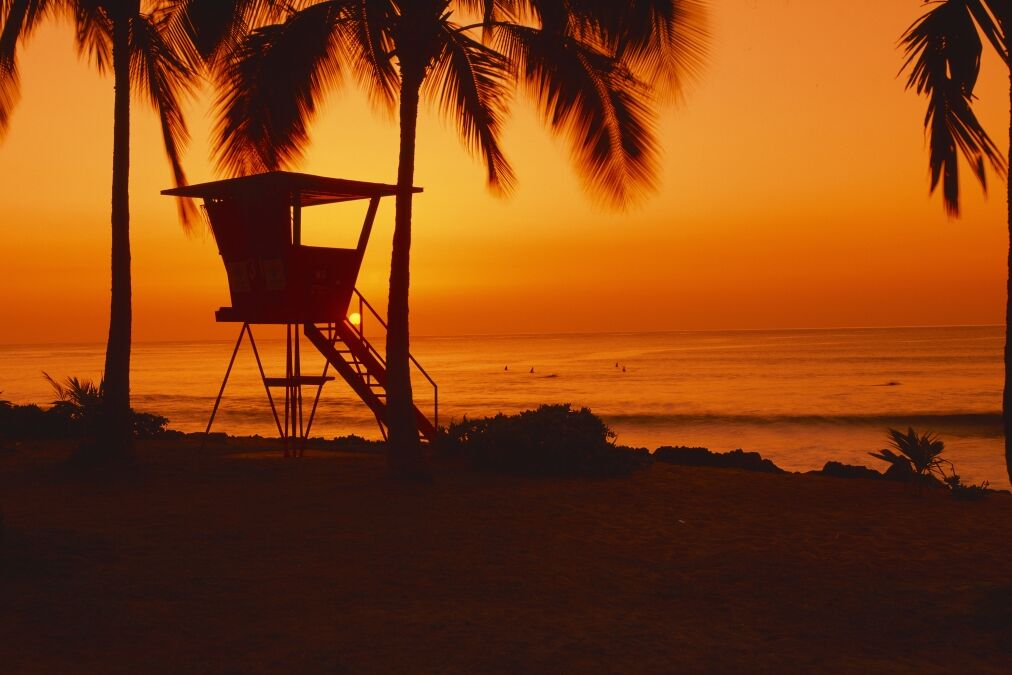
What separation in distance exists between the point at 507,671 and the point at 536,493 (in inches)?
254

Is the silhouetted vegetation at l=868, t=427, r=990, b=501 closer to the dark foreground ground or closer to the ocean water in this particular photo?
the dark foreground ground

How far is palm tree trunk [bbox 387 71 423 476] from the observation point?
13047mm

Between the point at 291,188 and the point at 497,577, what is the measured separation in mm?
8917

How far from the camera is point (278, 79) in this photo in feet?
42.8

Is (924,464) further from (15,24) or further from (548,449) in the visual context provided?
(15,24)

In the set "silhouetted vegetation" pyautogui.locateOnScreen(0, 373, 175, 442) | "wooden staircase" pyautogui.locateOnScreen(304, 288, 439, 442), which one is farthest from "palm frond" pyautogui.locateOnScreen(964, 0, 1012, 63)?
"silhouetted vegetation" pyautogui.locateOnScreen(0, 373, 175, 442)

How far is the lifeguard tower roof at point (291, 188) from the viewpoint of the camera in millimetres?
14656

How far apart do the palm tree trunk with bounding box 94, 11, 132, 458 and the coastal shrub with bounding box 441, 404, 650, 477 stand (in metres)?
5.30

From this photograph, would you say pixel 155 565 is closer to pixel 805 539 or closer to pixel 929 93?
pixel 805 539

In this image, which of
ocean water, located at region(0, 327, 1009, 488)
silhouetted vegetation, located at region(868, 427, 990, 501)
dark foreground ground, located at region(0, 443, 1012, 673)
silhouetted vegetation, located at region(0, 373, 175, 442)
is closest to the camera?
dark foreground ground, located at region(0, 443, 1012, 673)

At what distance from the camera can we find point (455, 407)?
54.3 m

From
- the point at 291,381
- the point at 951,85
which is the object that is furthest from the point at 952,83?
the point at 291,381

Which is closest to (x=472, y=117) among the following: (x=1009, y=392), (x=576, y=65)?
(x=576, y=65)

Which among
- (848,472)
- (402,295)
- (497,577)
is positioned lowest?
(497,577)
